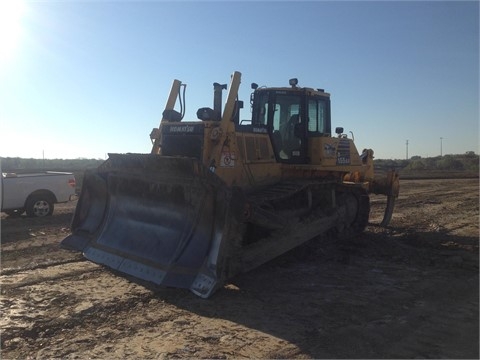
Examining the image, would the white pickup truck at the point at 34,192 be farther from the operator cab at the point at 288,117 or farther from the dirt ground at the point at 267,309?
the operator cab at the point at 288,117

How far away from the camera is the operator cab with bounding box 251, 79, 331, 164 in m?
9.25

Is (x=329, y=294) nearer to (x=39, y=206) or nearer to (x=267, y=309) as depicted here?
(x=267, y=309)

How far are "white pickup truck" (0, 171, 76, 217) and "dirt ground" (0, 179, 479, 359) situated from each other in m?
4.37

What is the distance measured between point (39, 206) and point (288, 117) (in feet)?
26.3

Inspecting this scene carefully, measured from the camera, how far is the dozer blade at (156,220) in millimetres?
6188

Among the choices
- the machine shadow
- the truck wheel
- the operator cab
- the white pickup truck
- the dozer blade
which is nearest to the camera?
the machine shadow

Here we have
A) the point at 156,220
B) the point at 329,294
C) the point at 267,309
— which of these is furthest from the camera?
the point at 156,220

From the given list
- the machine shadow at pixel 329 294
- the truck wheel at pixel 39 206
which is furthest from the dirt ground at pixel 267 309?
the truck wheel at pixel 39 206

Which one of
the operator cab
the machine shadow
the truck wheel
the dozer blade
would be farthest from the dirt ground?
the truck wheel

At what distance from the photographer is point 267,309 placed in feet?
18.2

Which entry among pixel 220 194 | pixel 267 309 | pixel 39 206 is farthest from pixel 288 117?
pixel 39 206

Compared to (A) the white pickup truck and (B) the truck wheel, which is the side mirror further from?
(B) the truck wheel

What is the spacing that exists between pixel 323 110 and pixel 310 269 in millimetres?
3987

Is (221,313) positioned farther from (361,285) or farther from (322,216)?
(322,216)
